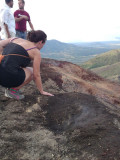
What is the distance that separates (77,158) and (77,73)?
48.6ft

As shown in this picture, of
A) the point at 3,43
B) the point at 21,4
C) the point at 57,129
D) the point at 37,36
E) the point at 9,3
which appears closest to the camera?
the point at 57,129

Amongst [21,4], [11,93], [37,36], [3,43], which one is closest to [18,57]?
[37,36]

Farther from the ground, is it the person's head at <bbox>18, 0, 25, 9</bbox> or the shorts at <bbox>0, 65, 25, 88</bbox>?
the person's head at <bbox>18, 0, 25, 9</bbox>

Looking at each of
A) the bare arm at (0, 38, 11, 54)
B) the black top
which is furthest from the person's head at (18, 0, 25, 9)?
the black top

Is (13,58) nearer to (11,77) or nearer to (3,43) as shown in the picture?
(11,77)

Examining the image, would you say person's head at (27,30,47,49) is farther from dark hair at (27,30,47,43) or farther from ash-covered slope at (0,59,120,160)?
ash-covered slope at (0,59,120,160)

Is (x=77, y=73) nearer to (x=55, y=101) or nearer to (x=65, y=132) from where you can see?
(x=55, y=101)

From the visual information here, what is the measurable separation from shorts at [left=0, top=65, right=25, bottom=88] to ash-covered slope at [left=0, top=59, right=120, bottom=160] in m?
1.00

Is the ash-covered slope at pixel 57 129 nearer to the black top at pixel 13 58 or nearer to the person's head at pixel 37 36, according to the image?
the black top at pixel 13 58

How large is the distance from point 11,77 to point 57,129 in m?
2.15

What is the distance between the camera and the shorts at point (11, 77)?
566 centimetres

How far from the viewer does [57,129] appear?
566 centimetres

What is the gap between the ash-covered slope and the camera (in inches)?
175

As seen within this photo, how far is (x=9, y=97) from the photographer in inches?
273
